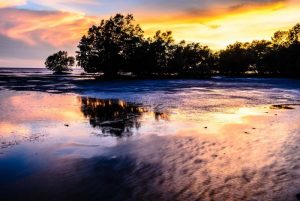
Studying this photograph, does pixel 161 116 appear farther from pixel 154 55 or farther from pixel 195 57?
pixel 195 57

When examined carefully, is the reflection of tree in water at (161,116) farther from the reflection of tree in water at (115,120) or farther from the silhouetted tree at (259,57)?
the silhouetted tree at (259,57)

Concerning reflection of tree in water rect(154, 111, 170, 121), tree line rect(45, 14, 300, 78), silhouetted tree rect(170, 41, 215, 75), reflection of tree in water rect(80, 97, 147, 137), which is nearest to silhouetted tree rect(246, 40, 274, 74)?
tree line rect(45, 14, 300, 78)

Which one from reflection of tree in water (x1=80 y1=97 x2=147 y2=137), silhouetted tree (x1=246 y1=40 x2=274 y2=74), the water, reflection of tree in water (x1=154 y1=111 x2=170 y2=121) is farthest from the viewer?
silhouetted tree (x1=246 y1=40 x2=274 y2=74)

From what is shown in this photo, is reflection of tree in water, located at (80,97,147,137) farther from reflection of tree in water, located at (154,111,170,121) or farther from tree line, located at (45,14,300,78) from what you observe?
tree line, located at (45,14,300,78)

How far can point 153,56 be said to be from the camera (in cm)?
11838

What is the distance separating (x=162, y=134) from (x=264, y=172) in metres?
7.70

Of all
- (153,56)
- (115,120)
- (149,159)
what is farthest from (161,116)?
(153,56)

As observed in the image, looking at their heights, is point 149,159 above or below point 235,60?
below

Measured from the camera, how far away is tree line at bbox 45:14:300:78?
109688 millimetres

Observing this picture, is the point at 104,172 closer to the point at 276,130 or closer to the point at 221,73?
the point at 276,130

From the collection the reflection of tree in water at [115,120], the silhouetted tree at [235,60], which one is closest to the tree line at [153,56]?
the silhouetted tree at [235,60]

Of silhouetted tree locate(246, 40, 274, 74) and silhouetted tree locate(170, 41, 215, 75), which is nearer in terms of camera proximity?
silhouetted tree locate(246, 40, 274, 74)

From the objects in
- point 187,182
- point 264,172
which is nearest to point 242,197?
point 187,182

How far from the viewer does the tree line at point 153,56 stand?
109688 millimetres
